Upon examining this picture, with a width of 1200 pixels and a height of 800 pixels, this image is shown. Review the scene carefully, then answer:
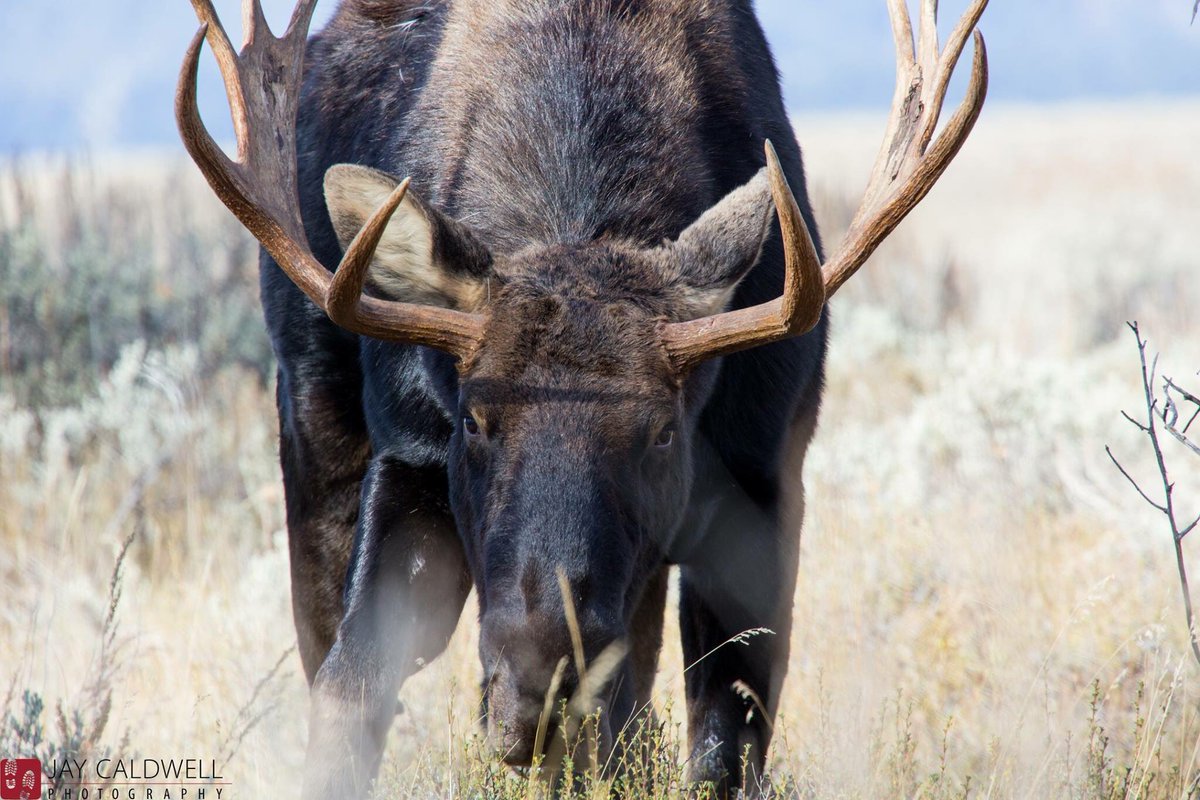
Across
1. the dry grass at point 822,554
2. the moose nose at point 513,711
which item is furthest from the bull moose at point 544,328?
the dry grass at point 822,554

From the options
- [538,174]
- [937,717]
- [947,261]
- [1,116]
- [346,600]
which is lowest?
[937,717]

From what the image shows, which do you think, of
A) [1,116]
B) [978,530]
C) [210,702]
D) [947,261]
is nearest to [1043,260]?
[947,261]

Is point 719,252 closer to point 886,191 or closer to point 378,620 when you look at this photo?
point 886,191

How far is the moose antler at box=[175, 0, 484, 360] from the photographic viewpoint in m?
3.04

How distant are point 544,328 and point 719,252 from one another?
0.55 m

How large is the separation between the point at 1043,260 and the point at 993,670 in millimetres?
14335

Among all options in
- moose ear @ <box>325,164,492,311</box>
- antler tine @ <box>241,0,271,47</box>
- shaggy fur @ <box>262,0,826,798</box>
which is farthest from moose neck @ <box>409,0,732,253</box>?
antler tine @ <box>241,0,271,47</box>

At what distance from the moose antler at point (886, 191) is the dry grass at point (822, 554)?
84 centimetres

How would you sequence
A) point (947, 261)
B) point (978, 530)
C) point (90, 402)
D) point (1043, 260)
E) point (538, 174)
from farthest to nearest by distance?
1. point (1043, 260)
2. point (947, 261)
3. point (90, 402)
4. point (978, 530)
5. point (538, 174)

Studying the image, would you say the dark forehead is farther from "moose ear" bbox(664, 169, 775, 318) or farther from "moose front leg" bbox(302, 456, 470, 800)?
"moose front leg" bbox(302, 456, 470, 800)

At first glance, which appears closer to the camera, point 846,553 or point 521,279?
point 521,279

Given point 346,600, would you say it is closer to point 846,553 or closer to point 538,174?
point 538,174

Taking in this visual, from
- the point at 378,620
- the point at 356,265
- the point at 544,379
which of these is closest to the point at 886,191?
the point at 544,379

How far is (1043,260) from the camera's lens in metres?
18.2
